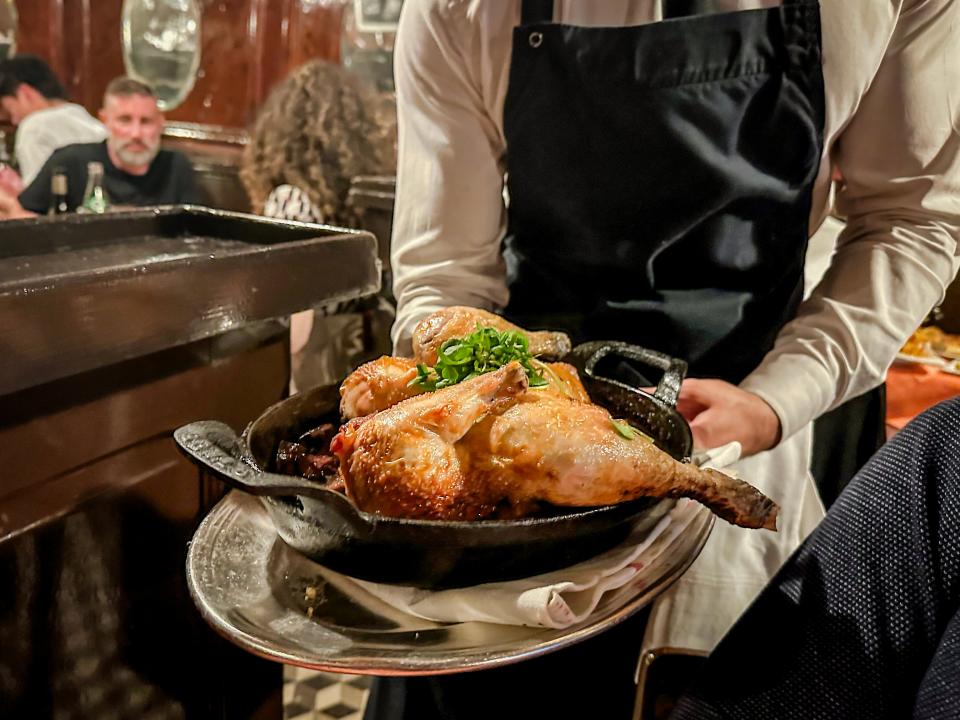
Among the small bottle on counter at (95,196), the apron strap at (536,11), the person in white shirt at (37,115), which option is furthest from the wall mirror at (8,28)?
the apron strap at (536,11)

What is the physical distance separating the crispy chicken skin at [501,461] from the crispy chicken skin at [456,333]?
0.66 feet

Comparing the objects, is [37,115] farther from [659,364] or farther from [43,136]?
[659,364]

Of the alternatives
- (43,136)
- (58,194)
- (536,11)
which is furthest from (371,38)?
(536,11)

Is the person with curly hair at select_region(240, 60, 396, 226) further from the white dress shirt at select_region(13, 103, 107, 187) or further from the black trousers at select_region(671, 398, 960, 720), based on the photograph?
the black trousers at select_region(671, 398, 960, 720)

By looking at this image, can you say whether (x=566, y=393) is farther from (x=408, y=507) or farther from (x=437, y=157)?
(x=437, y=157)

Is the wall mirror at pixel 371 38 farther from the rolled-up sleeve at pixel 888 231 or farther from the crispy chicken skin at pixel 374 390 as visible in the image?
the crispy chicken skin at pixel 374 390

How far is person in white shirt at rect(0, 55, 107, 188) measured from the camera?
4699 millimetres

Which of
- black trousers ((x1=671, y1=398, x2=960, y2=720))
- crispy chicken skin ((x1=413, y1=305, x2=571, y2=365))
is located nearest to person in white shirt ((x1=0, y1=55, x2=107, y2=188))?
crispy chicken skin ((x1=413, y1=305, x2=571, y2=365))

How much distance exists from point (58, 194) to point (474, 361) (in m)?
3.57

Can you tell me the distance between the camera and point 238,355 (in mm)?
1316

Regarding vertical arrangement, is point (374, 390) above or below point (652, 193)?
below

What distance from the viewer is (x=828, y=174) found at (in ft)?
4.37

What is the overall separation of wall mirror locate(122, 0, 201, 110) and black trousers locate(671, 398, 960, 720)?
217 inches

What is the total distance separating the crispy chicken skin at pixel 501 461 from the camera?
0.74m
